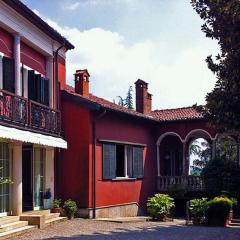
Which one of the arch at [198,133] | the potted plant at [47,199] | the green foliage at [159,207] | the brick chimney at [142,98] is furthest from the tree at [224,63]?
the brick chimney at [142,98]

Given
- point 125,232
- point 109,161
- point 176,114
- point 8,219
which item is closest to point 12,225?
point 8,219

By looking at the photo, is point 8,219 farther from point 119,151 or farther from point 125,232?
point 119,151

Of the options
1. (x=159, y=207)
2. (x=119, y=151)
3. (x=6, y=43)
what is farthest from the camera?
(x=119, y=151)

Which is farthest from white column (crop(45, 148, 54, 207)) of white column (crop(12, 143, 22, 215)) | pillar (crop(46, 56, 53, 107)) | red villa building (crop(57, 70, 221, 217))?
white column (crop(12, 143, 22, 215))

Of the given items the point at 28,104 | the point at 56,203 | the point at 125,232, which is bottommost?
the point at 125,232

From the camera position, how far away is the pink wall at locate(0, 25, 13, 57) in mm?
16312

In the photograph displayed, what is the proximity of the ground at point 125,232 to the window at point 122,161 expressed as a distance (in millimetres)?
3764

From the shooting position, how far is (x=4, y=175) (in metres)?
16.7

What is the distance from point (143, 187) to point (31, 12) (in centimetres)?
1153

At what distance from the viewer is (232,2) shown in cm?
1461

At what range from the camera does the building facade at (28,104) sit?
1598cm

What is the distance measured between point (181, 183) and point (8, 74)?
495 inches

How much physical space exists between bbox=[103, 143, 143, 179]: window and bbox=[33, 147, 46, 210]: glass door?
3.01 m

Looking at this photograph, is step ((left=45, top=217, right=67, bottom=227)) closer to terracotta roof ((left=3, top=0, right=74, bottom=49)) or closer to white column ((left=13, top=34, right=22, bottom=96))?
white column ((left=13, top=34, right=22, bottom=96))
